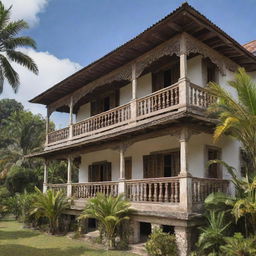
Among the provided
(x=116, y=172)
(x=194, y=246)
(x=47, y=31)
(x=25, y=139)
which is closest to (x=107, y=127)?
(x=116, y=172)

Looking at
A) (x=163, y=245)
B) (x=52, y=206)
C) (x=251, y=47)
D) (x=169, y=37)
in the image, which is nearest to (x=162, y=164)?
(x=163, y=245)

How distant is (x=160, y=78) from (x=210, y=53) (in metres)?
2.79

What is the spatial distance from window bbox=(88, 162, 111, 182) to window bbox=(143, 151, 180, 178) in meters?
3.24

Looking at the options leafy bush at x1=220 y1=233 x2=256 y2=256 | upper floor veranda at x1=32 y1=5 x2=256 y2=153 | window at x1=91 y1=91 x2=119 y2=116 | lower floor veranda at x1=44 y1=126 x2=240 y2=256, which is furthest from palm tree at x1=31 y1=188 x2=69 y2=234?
leafy bush at x1=220 y1=233 x2=256 y2=256

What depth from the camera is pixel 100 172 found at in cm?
1755

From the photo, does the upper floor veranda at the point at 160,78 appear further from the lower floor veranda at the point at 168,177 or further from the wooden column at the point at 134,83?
the lower floor veranda at the point at 168,177

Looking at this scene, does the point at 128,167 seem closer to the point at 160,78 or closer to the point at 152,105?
the point at 160,78

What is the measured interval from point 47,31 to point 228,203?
13675 mm

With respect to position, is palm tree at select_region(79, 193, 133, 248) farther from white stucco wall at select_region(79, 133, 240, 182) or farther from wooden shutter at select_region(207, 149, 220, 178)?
wooden shutter at select_region(207, 149, 220, 178)

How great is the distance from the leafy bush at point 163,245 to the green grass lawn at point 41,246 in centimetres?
113

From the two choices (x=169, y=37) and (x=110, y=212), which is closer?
(x=169, y=37)

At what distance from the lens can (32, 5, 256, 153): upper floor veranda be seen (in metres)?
10.4

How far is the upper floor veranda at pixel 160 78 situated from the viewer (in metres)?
10.4

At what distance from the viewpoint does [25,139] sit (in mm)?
31531
